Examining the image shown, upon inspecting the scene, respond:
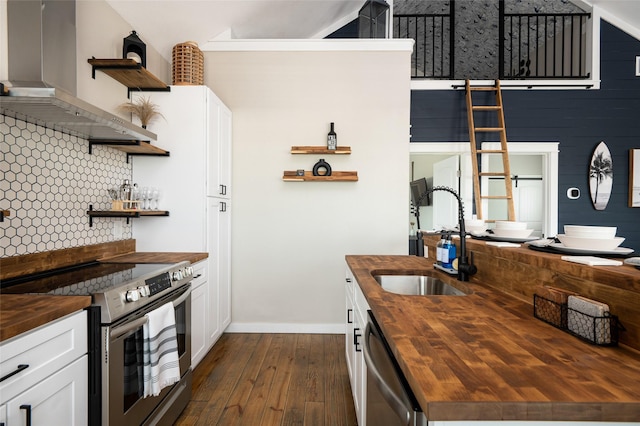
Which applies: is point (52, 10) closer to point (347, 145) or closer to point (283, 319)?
point (347, 145)

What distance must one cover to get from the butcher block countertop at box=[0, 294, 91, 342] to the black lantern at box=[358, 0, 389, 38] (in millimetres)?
3668

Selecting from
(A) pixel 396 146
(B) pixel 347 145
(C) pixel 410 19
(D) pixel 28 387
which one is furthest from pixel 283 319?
(C) pixel 410 19

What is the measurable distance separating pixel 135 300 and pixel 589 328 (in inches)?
66.3

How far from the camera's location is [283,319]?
3553 mm

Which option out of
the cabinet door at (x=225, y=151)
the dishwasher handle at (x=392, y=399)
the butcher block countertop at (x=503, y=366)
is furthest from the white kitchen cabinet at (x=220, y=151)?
the dishwasher handle at (x=392, y=399)

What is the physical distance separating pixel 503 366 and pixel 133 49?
309cm

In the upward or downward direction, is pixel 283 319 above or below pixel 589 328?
below

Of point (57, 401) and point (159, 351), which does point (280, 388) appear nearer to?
point (159, 351)

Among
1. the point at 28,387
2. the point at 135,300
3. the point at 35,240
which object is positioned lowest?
the point at 28,387

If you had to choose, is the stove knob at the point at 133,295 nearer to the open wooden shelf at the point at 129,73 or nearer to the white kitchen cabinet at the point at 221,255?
the white kitchen cabinet at the point at 221,255

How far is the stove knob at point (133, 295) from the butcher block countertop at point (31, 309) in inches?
7.0

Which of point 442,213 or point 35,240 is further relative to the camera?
point 442,213

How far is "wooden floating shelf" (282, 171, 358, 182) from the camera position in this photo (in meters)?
3.40

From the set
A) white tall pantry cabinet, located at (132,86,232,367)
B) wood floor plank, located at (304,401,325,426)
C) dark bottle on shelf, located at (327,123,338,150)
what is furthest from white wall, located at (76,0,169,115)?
wood floor plank, located at (304,401,325,426)
